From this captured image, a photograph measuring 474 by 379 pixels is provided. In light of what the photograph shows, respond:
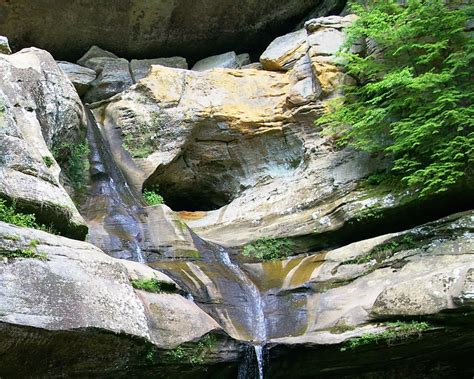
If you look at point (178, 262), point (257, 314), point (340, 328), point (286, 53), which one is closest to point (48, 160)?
point (178, 262)

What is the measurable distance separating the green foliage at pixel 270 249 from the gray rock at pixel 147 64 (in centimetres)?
735

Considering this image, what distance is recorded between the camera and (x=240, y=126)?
1389 cm

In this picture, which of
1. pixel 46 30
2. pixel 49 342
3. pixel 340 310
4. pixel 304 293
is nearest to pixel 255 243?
pixel 304 293

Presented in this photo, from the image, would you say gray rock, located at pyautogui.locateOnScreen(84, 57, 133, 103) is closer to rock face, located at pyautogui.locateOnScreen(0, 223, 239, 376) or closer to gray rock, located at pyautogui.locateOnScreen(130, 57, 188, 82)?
gray rock, located at pyautogui.locateOnScreen(130, 57, 188, 82)

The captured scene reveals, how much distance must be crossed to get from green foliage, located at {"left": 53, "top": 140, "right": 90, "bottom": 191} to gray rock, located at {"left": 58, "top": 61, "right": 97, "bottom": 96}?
453cm

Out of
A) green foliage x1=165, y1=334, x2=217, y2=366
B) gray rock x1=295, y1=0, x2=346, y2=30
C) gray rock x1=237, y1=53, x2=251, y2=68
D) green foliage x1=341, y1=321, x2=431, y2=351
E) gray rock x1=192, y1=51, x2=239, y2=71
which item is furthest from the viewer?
gray rock x1=237, y1=53, x2=251, y2=68

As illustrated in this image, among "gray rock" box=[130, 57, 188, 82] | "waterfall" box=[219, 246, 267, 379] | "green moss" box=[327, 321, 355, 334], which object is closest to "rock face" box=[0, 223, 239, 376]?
"waterfall" box=[219, 246, 267, 379]

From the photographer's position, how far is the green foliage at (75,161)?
1126 centimetres

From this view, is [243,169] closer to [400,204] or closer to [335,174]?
[335,174]

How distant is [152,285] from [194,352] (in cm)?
Answer: 97

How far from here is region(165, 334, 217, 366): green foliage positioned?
21.9 ft

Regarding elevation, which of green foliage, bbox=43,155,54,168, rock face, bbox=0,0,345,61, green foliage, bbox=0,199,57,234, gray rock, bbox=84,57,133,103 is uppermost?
rock face, bbox=0,0,345,61

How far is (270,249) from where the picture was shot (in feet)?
37.6

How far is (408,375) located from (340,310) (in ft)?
4.81
